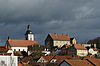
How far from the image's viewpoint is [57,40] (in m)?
130

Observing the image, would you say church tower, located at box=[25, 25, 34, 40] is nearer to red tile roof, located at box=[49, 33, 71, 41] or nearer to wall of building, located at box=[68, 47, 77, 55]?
red tile roof, located at box=[49, 33, 71, 41]

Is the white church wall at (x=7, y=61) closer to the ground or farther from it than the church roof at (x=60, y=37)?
closer to the ground

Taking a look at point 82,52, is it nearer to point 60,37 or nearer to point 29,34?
point 60,37

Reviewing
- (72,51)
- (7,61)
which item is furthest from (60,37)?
(7,61)

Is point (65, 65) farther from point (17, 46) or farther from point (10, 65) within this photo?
point (17, 46)

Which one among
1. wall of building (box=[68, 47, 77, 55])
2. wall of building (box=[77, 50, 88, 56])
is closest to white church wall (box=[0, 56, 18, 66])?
wall of building (box=[68, 47, 77, 55])

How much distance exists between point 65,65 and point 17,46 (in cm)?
7008

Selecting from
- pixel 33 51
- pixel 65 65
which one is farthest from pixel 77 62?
pixel 33 51

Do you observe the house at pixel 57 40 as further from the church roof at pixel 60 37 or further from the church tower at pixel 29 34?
the church tower at pixel 29 34

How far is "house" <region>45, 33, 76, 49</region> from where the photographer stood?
12900cm

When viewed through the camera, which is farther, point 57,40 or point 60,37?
point 60,37

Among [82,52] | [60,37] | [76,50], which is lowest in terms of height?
[82,52]

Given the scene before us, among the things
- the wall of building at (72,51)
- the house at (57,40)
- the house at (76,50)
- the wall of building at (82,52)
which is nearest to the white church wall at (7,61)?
the house at (76,50)

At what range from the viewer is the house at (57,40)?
423 ft
